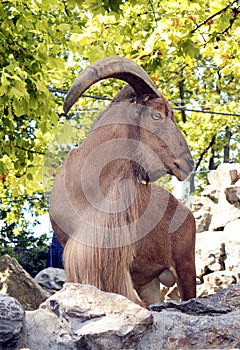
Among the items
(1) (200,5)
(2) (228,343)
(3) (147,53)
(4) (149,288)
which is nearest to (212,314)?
(2) (228,343)

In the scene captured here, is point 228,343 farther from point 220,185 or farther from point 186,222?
point 220,185

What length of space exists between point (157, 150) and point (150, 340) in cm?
112

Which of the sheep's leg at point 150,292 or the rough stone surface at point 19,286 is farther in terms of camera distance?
the rough stone surface at point 19,286

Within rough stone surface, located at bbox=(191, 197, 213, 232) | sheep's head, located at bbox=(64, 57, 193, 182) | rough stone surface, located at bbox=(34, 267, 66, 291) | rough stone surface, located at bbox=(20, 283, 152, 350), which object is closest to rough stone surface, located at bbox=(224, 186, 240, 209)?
rough stone surface, located at bbox=(191, 197, 213, 232)

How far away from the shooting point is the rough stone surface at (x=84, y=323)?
7.64 ft

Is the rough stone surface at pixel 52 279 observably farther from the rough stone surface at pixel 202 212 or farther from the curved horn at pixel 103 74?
the curved horn at pixel 103 74

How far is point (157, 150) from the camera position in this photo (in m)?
3.31

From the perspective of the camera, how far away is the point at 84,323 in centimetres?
239

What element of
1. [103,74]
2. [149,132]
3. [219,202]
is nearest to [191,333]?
[149,132]

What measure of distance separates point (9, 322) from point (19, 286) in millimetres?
2591

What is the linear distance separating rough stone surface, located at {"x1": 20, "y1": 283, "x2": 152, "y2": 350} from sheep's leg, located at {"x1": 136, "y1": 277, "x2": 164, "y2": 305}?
3.24ft

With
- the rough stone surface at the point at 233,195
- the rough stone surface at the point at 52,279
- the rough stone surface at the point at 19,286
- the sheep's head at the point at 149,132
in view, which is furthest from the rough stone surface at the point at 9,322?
the rough stone surface at the point at 233,195

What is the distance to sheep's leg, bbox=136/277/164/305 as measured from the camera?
350 cm

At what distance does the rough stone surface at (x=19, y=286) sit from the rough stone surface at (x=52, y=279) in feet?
4.05
